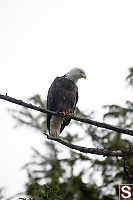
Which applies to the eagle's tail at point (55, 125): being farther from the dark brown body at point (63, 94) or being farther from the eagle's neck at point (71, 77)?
the eagle's neck at point (71, 77)

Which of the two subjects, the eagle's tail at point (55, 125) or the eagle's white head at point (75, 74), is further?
the eagle's white head at point (75, 74)

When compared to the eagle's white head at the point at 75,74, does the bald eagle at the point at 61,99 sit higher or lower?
lower

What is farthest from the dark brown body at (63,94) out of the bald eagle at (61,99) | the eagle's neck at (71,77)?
the eagle's neck at (71,77)

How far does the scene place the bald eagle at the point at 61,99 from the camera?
601 cm

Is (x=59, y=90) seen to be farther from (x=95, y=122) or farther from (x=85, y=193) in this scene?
(x=95, y=122)

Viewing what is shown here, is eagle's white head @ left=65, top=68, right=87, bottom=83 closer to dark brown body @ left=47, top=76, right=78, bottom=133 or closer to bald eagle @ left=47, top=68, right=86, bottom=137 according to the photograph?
bald eagle @ left=47, top=68, right=86, bottom=137

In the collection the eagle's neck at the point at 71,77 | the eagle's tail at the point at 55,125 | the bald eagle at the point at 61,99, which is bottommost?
the eagle's tail at the point at 55,125

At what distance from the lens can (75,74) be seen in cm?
634

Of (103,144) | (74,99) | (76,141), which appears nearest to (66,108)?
(74,99)

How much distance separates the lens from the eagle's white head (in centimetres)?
629

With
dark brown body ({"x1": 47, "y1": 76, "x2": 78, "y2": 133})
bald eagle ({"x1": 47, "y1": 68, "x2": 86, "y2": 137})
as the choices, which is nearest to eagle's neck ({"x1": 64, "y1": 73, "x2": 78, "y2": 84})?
bald eagle ({"x1": 47, "y1": 68, "x2": 86, "y2": 137})

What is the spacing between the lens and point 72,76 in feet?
20.6

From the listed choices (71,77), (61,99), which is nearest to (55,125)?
(61,99)

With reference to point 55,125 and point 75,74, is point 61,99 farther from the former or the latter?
point 75,74
